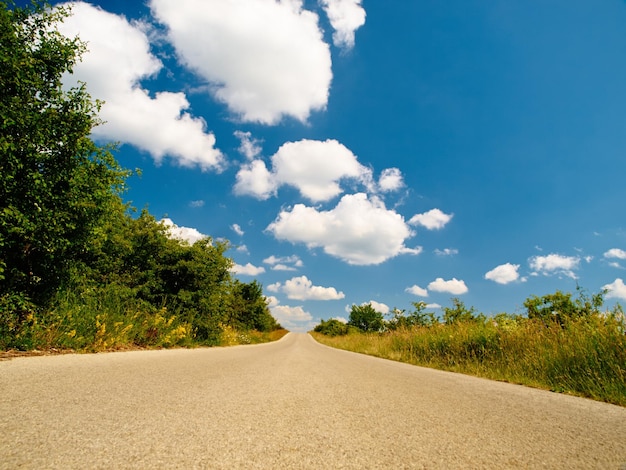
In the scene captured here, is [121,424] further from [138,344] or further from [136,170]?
[138,344]

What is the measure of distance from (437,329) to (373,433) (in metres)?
9.36

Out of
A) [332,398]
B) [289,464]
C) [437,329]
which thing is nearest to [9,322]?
[332,398]

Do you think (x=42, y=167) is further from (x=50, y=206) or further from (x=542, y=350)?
(x=542, y=350)

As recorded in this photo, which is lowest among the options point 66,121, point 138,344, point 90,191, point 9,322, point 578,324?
point 138,344

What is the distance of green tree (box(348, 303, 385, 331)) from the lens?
61.8 meters

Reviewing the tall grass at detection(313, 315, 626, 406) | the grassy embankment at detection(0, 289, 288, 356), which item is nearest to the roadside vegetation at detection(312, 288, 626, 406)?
the tall grass at detection(313, 315, 626, 406)

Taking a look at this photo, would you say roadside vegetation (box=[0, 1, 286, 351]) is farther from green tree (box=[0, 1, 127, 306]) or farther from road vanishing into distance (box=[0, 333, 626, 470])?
road vanishing into distance (box=[0, 333, 626, 470])

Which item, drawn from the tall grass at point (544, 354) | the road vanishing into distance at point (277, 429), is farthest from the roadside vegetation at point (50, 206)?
the tall grass at point (544, 354)

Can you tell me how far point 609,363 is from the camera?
4023 mm

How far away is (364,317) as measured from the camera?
63656mm

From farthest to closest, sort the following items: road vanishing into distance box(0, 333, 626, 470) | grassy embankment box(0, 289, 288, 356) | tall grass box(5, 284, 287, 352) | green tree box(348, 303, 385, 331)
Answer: green tree box(348, 303, 385, 331), tall grass box(5, 284, 287, 352), grassy embankment box(0, 289, 288, 356), road vanishing into distance box(0, 333, 626, 470)

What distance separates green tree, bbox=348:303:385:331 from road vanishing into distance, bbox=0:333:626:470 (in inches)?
2400

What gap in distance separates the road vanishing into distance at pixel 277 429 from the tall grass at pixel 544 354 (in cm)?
190

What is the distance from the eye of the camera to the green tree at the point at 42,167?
4.62 metres
